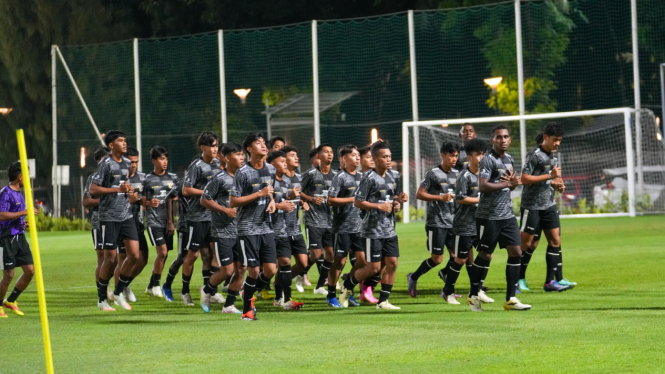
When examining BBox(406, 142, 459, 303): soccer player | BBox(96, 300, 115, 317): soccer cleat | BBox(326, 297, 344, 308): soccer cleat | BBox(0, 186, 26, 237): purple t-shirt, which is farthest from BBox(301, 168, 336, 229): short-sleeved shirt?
BBox(0, 186, 26, 237): purple t-shirt

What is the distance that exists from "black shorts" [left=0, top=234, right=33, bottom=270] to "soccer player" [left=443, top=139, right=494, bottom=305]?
5.15 metres

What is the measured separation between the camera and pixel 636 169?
30203mm

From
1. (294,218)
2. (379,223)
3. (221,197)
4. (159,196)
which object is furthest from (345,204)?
(159,196)

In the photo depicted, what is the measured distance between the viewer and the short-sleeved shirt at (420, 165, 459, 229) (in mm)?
13750

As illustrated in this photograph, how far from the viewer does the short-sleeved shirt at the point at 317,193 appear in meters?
15.2

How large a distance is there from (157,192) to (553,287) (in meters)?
5.54

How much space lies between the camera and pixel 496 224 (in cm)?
1199

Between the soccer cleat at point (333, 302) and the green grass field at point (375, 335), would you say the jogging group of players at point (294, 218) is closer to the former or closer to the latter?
the soccer cleat at point (333, 302)

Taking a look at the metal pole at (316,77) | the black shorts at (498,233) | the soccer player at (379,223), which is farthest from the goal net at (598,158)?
the black shorts at (498,233)

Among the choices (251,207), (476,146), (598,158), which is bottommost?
(251,207)

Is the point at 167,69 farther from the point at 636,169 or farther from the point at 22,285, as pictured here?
the point at 22,285

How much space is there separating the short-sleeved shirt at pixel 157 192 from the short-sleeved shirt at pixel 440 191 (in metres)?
3.72

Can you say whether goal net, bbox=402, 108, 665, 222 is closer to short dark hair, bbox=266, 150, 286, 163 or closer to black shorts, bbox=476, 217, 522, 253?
short dark hair, bbox=266, 150, 286, 163

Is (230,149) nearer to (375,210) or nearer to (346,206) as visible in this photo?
(375,210)
